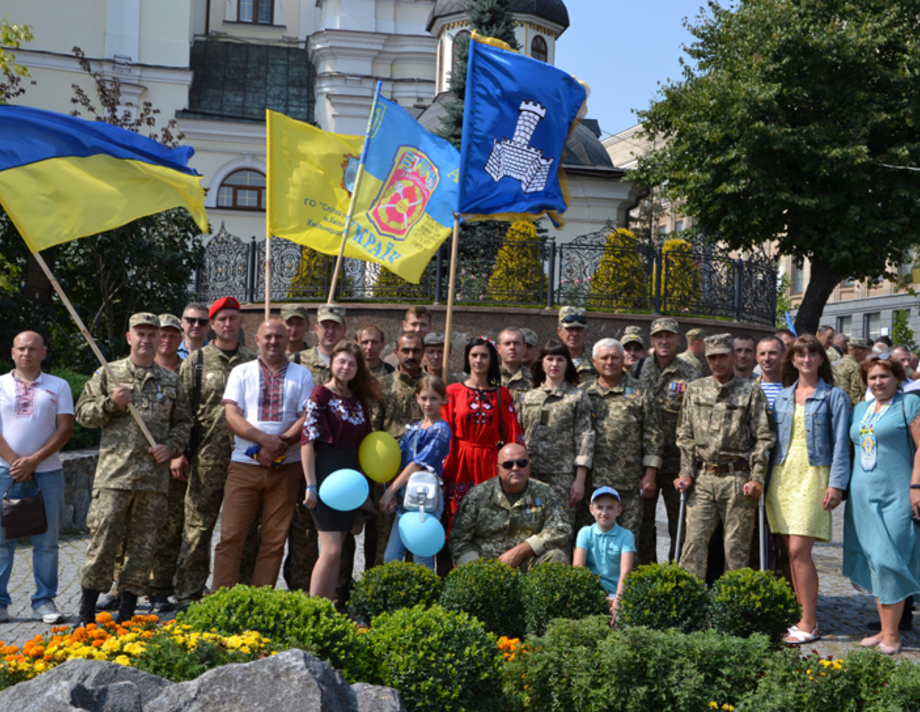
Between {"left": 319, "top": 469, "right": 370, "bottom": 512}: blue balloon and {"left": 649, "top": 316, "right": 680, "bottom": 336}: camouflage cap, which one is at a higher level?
{"left": 649, "top": 316, "right": 680, "bottom": 336}: camouflage cap

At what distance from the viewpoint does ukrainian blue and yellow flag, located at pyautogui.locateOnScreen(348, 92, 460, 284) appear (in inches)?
318

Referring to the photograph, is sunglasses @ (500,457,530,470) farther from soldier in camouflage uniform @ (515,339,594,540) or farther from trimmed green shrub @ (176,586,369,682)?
trimmed green shrub @ (176,586,369,682)

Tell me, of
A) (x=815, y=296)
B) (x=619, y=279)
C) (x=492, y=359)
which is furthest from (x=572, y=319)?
(x=815, y=296)

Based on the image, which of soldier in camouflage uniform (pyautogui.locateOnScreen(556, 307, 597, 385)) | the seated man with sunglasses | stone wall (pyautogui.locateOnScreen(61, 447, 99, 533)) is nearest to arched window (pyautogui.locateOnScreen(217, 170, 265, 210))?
stone wall (pyautogui.locateOnScreen(61, 447, 99, 533))

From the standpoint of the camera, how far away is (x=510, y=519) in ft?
21.2

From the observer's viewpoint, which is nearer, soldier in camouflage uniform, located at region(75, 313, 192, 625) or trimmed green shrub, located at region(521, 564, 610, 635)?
trimmed green shrub, located at region(521, 564, 610, 635)

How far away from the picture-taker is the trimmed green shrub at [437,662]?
4336mm

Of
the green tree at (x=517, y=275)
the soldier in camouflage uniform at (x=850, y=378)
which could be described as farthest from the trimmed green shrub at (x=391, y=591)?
the green tree at (x=517, y=275)

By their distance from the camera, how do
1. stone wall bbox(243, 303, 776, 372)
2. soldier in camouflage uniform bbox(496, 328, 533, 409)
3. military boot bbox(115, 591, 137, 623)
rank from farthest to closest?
stone wall bbox(243, 303, 776, 372) → soldier in camouflage uniform bbox(496, 328, 533, 409) → military boot bbox(115, 591, 137, 623)

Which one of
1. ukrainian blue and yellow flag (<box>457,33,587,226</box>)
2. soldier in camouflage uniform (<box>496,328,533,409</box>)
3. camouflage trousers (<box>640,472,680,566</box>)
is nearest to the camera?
soldier in camouflage uniform (<box>496,328,533,409</box>)

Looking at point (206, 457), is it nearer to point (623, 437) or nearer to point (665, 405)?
point (623, 437)

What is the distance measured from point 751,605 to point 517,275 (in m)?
9.74

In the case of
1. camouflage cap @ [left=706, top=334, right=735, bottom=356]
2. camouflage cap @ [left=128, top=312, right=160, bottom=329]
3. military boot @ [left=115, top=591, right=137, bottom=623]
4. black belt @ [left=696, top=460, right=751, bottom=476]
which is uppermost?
camouflage cap @ [left=128, top=312, right=160, bottom=329]

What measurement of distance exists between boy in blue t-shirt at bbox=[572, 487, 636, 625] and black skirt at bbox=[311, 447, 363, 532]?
155 centimetres
